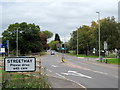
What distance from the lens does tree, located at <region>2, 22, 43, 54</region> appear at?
76.7m

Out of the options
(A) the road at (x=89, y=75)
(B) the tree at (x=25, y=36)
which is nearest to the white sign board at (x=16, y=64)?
(A) the road at (x=89, y=75)

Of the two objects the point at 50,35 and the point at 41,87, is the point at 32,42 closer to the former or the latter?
the point at 41,87

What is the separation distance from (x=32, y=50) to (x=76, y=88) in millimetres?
69743

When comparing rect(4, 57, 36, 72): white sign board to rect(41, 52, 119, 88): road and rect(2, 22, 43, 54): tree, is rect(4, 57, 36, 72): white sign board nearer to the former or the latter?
rect(41, 52, 119, 88): road

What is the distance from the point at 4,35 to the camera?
78.6m

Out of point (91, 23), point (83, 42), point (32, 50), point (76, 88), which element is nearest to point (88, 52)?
point (83, 42)

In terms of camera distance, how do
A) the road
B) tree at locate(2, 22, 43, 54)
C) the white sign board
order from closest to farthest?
the white sign board
the road
tree at locate(2, 22, 43, 54)

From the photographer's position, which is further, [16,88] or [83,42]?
[83,42]

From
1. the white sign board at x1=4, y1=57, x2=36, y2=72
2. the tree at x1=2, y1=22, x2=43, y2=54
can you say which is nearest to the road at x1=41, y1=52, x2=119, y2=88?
the white sign board at x1=4, y1=57, x2=36, y2=72

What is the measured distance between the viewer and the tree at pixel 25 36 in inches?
3019

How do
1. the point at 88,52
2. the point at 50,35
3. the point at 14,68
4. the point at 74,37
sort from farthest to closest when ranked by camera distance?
the point at 50,35, the point at 74,37, the point at 88,52, the point at 14,68

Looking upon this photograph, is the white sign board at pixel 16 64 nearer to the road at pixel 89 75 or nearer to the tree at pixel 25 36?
the road at pixel 89 75

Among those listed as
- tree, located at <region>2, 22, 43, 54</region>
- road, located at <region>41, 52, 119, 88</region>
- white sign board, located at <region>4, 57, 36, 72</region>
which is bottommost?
road, located at <region>41, 52, 119, 88</region>

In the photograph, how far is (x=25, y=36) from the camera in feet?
256
